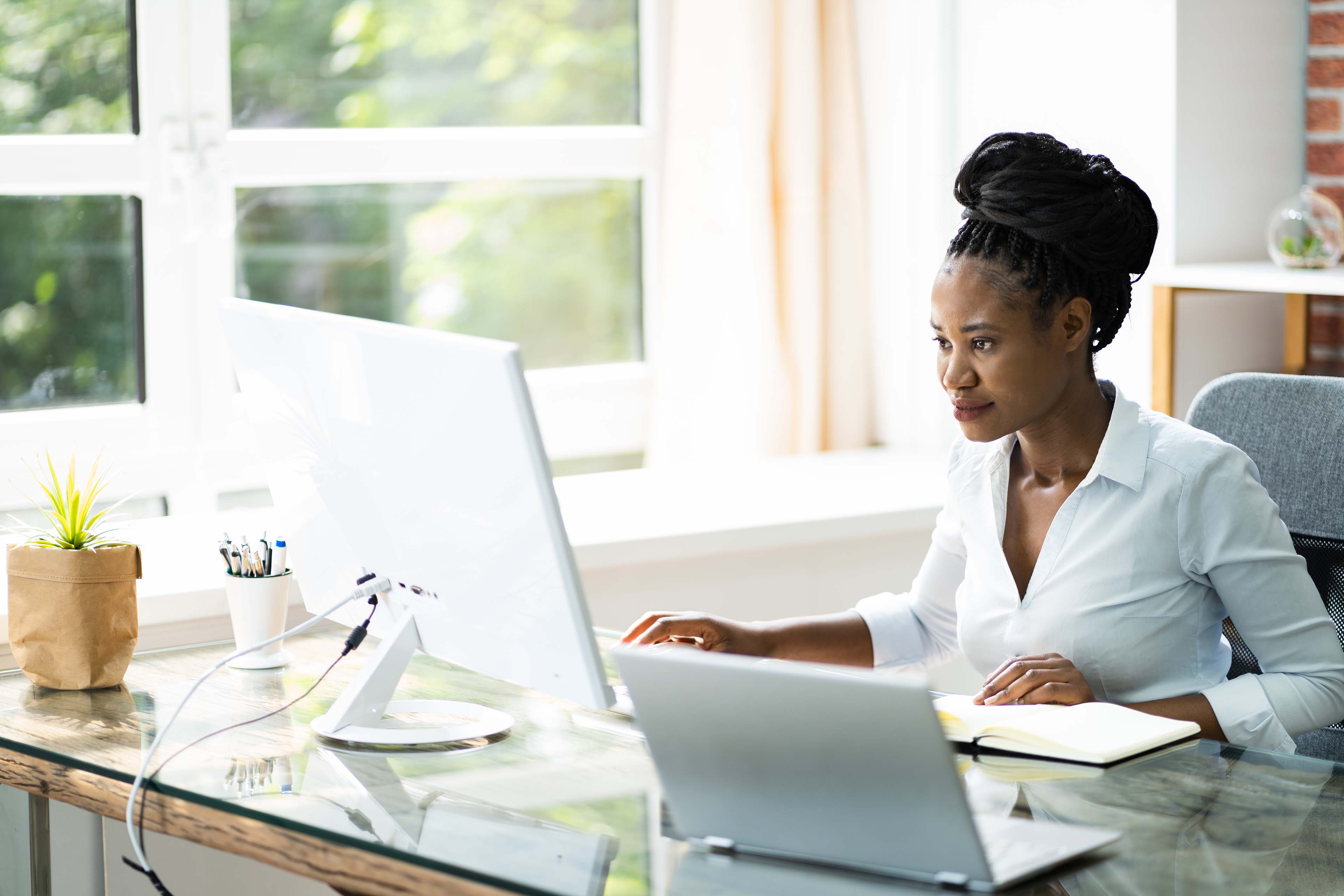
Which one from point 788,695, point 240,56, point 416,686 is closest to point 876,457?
point 240,56

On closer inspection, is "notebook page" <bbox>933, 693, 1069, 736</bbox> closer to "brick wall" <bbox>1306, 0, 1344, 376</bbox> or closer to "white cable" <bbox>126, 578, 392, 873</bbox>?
"white cable" <bbox>126, 578, 392, 873</bbox>

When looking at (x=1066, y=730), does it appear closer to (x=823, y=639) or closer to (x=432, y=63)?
(x=823, y=639)

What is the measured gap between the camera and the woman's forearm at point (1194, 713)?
57.0 inches

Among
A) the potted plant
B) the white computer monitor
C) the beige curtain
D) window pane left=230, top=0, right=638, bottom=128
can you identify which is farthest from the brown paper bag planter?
the beige curtain

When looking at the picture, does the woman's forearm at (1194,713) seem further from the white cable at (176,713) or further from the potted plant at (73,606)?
the potted plant at (73,606)

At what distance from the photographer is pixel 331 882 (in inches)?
44.7

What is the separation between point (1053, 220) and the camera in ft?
4.94

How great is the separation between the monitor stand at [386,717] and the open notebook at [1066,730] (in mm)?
408

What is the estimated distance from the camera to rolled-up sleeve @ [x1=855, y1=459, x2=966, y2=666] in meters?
1.76

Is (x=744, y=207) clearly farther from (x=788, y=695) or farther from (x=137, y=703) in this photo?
(x=788, y=695)

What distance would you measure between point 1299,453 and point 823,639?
0.54 meters

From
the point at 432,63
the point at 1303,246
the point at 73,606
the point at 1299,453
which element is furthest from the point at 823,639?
the point at 432,63

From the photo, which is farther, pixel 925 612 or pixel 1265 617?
pixel 925 612

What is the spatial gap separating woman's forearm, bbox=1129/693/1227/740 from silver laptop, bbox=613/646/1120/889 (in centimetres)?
38
